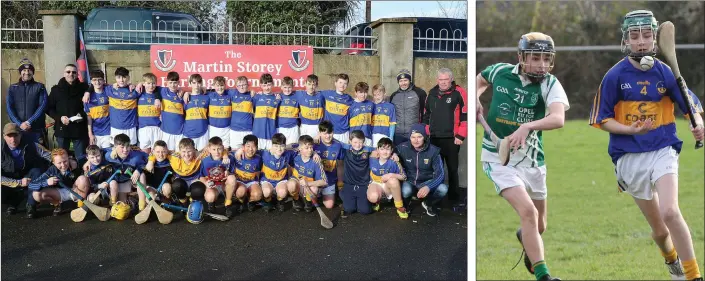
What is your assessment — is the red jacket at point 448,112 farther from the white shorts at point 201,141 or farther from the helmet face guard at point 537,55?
the white shorts at point 201,141

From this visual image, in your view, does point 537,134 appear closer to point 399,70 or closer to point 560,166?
point 560,166

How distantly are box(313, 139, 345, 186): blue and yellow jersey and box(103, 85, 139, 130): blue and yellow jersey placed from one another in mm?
1183

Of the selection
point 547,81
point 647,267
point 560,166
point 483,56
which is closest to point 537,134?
point 547,81

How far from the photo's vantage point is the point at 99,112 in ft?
13.4

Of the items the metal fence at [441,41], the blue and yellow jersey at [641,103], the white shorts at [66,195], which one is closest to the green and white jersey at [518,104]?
the blue and yellow jersey at [641,103]

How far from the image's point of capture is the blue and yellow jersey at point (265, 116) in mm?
4051

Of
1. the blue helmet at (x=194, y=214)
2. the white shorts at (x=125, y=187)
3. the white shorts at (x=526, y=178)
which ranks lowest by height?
the blue helmet at (x=194, y=214)

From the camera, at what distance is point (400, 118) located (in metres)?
4.19

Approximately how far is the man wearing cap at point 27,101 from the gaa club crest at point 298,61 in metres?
1.43

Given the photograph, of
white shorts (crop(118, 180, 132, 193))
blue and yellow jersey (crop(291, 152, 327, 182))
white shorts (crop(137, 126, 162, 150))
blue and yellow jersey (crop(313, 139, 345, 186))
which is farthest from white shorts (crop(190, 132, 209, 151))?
blue and yellow jersey (crop(313, 139, 345, 186))

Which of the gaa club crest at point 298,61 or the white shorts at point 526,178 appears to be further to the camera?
the gaa club crest at point 298,61

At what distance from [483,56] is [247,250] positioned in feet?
5.23

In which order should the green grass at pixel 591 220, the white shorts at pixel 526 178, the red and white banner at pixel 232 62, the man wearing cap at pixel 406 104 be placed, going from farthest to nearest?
the man wearing cap at pixel 406 104 < the red and white banner at pixel 232 62 < the green grass at pixel 591 220 < the white shorts at pixel 526 178

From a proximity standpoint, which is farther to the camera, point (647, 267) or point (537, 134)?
point (647, 267)
